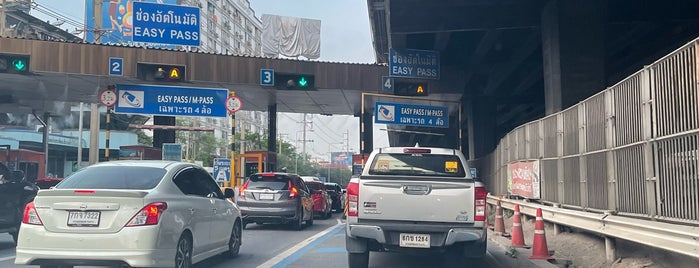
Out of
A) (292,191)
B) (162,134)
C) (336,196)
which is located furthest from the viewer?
(336,196)

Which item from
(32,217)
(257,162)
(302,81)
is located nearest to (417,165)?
(32,217)

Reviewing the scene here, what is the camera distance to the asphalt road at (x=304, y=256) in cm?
980

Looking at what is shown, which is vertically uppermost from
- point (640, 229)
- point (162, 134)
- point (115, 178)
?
point (162, 134)

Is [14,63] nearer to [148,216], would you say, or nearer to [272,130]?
[272,130]

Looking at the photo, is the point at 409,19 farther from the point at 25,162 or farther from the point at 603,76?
the point at 25,162

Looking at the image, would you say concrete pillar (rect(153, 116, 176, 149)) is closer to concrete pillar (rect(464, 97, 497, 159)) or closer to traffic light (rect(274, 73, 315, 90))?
traffic light (rect(274, 73, 315, 90))

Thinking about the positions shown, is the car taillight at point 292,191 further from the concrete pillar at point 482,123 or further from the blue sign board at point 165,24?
the concrete pillar at point 482,123

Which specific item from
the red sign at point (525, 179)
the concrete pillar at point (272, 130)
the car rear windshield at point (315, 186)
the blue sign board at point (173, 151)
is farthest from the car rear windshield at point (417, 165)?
the concrete pillar at point (272, 130)

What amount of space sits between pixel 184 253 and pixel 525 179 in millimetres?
8840

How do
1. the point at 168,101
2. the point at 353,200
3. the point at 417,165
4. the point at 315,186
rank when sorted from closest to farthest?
the point at 353,200, the point at 417,165, the point at 315,186, the point at 168,101

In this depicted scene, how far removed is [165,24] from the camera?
21469mm

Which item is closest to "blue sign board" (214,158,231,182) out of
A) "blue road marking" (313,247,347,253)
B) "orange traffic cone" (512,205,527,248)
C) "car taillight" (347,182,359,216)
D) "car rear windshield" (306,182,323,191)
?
"car rear windshield" (306,182,323,191)

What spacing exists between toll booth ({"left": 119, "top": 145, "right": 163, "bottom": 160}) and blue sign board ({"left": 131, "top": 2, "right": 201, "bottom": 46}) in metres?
4.67

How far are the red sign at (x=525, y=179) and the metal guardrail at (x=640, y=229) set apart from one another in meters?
2.34
